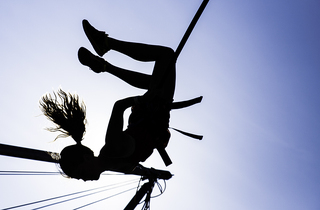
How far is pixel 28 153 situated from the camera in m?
2.48

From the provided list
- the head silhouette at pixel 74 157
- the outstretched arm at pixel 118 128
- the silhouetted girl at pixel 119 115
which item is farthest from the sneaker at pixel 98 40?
the head silhouette at pixel 74 157

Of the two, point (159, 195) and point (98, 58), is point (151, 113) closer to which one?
point (98, 58)

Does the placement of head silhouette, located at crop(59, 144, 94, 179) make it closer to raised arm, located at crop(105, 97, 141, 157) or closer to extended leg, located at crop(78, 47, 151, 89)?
raised arm, located at crop(105, 97, 141, 157)

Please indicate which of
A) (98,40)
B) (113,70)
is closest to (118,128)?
(113,70)

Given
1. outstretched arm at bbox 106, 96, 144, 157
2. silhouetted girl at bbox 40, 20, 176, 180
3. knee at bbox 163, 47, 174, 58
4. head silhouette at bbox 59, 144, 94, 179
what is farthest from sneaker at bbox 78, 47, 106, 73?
head silhouette at bbox 59, 144, 94, 179

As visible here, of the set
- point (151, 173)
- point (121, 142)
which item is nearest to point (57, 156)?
point (121, 142)

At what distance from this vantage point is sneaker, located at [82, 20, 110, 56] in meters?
2.88

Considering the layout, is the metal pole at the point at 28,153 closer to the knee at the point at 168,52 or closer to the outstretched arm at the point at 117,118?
the outstretched arm at the point at 117,118

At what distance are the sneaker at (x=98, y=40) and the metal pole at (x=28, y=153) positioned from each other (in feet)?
3.72

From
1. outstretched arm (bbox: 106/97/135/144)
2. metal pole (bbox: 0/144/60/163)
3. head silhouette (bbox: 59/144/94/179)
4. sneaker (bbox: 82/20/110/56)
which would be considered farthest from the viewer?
head silhouette (bbox: 59/144/94/179)

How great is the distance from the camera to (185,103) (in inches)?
117

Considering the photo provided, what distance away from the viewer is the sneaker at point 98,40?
2.88 metres

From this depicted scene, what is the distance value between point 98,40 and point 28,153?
1259 millimetres

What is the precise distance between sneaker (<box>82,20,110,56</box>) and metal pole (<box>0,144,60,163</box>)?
3.72 ft
